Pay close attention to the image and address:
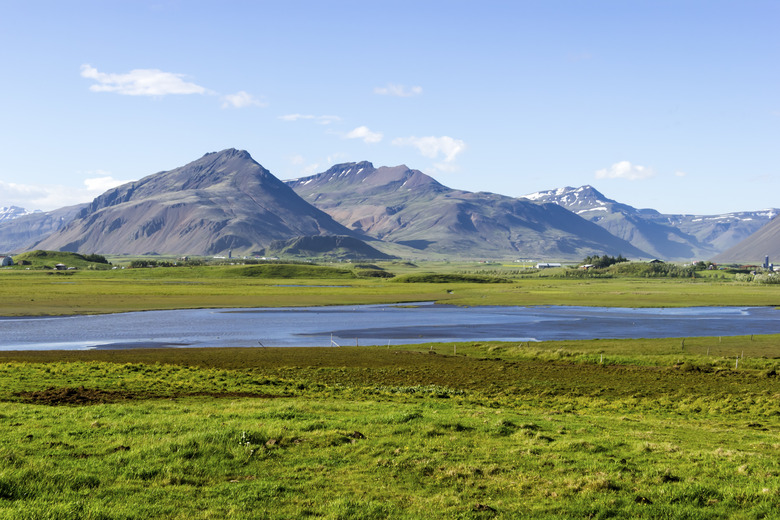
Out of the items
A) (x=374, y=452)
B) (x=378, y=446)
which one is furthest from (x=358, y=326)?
(x=374, y=452)

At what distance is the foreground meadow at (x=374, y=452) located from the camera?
1433cm

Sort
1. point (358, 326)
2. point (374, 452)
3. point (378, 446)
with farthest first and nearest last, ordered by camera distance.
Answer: point (358, 326), point (378, 446), point (374, 452)

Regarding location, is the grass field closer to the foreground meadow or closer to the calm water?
the foreground meadow

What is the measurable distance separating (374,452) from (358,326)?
75.2 meters

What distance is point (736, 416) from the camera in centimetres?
3172

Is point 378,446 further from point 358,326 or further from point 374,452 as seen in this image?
point 358,326

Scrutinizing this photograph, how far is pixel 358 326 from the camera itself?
93938 millimetres

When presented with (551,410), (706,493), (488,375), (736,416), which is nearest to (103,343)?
(488,375)

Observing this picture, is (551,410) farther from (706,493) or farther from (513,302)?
(513,302)

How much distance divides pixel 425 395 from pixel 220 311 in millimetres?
86817

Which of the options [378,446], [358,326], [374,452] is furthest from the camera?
[358,326]

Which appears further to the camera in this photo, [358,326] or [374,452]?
[358,326]

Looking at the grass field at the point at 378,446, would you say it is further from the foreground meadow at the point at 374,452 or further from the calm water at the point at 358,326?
the calm water at the point at 358,326

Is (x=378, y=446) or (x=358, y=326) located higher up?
(x=378, y=446)
